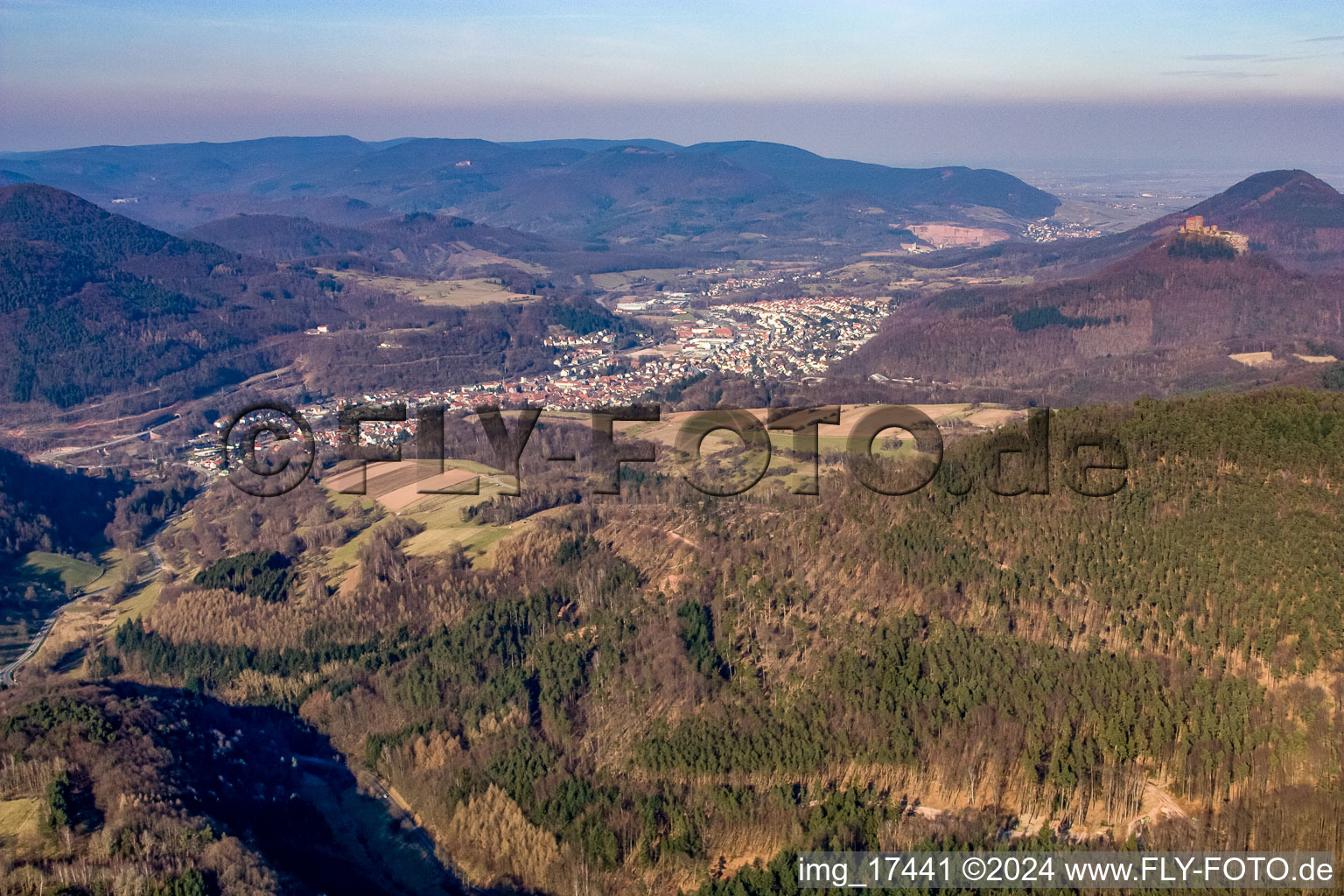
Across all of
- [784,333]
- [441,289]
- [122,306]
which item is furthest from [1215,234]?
[122,306]

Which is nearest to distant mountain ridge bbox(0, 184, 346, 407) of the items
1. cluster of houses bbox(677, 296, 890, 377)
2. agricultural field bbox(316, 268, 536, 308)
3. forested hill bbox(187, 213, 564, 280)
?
agricultural field bbox(316, 268, 536, 308)

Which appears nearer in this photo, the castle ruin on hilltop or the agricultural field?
the castle ruin on hilltop

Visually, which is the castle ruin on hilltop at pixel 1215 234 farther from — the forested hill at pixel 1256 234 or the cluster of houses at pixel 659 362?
the cluster of houses at pixel 659 362

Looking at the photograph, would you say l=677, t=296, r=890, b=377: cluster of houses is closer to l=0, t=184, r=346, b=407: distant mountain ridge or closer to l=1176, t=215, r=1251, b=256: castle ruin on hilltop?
l=1176, t=215, r=1251, b=256: castle ruin on hilltop

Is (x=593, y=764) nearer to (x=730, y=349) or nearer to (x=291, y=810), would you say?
(x=291, y=810)

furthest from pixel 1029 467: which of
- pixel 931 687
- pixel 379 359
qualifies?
pixel 379 359

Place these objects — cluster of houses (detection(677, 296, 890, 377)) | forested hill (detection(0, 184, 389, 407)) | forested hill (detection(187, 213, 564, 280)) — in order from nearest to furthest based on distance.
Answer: cluster of houses (detection(677, 296, 890, 377)), forested hill (detection(0, 184, 389, 407)), forested hill (detection(187, 213, 564, 280))

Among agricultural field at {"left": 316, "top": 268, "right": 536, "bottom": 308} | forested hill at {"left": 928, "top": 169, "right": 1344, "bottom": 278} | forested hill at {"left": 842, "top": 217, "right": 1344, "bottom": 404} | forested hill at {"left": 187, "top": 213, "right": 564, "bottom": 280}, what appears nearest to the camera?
forested hill at {"left": 842, "top": 217, "right": 1344, "bottom": 404}

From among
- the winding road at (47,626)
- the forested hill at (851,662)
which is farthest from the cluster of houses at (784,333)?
the forested hill at (851,662)
